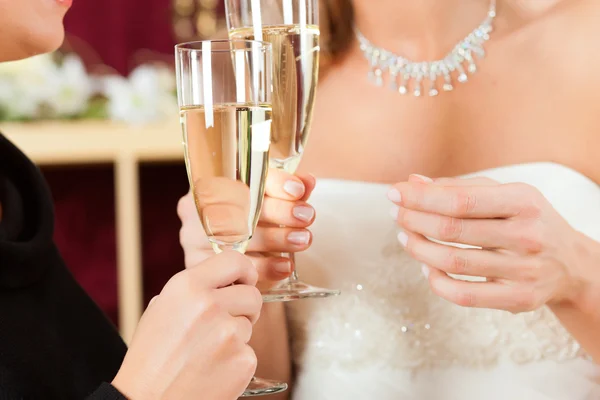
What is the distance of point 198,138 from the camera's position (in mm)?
783

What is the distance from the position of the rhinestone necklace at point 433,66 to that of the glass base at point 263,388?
673 millimetres

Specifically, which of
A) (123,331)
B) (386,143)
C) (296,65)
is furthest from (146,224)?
(296,65)

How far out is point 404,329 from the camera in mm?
1249

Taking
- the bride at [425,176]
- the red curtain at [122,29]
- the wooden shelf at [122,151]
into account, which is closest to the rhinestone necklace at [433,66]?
the bride at [425,176]

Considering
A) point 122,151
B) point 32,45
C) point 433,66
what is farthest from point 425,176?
point 122,151

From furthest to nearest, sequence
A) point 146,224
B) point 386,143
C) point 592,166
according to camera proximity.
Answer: point 146,224 → point 386,143 → point 592,166

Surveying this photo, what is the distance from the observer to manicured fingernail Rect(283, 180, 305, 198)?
0.94m

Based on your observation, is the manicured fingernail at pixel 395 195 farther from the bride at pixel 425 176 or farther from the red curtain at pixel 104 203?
the red curtain at pixel 104 203

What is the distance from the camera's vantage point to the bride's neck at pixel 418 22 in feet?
4.55

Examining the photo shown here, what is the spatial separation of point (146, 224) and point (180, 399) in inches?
93.9

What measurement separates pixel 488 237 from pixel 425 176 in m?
0.21

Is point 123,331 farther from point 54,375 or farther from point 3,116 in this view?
point 54,375

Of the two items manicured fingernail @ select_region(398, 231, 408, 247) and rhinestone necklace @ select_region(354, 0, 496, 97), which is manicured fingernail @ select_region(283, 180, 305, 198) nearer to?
manicured fingernail @ select_region(398, 231, 408, 247)

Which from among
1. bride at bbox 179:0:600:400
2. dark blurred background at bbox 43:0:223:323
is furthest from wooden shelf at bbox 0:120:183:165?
bride at bbox 179:0:600:400
